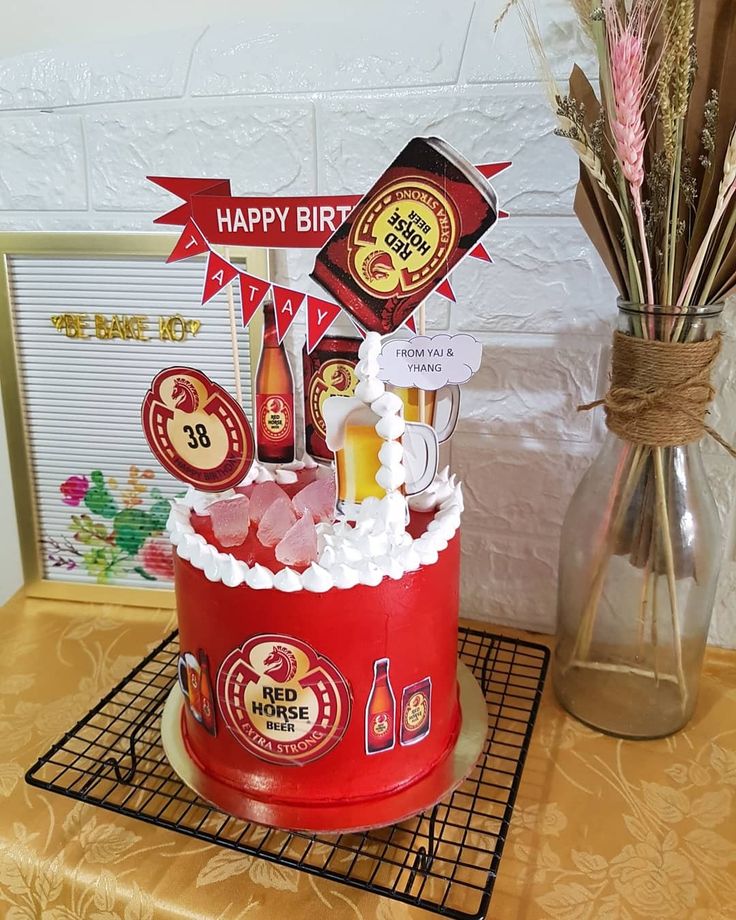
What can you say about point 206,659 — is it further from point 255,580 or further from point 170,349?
point 170,349

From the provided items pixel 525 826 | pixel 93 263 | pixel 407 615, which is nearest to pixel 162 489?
pixel 93 263

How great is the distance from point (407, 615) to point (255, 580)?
0.15 m

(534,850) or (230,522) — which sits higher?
(230,522)

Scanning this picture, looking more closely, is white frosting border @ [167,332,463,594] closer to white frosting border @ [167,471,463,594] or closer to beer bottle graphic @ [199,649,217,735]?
Answer: white frosting border @ [167,471,463,594]

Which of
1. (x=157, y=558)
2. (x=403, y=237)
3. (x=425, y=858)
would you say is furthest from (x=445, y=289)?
(x=157, y=558)

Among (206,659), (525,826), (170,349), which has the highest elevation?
(170,349)

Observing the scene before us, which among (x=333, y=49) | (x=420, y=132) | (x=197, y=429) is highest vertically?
(x=333, y=49)

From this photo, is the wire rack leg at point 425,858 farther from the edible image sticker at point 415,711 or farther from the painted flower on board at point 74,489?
the painted flower on board at point 74,489

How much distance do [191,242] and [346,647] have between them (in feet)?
1.47

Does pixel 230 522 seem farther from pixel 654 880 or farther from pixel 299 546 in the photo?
pixel 654 880

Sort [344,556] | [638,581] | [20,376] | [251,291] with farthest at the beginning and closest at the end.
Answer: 1. [20,376]
2. [638,581]
3. [251,291]
4. [344,556]

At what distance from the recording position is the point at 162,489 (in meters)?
1.26

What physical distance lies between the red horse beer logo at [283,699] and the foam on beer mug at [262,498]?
0.47 ft

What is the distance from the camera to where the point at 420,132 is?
1042 millimetres
